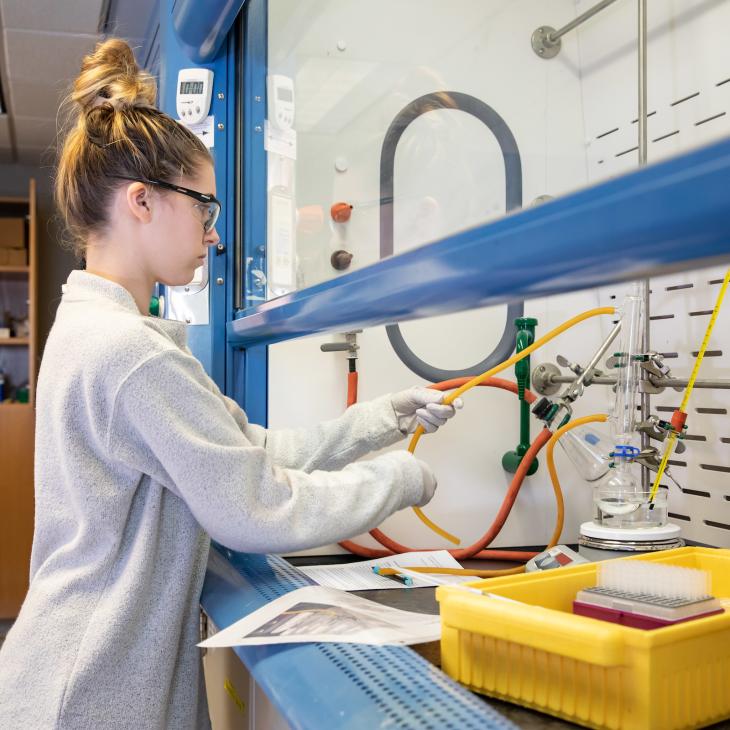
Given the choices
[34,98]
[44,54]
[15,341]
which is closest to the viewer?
[44,54]

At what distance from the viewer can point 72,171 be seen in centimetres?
128

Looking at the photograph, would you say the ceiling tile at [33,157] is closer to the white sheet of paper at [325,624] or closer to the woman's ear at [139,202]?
the woman's ear at [139,202]

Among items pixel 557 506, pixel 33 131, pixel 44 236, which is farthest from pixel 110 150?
pixel 44 236

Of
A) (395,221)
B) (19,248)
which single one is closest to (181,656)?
(395,221)

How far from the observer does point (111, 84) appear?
137 centimetres

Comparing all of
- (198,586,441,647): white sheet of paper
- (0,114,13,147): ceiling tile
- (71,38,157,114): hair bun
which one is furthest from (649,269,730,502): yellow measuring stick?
(0,114,13,147): ceiling tile

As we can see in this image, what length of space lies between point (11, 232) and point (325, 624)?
15.1 feet

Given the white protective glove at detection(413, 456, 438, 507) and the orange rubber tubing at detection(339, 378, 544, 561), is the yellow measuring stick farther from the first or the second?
the white protective glove at detection(413, 456, 438, 507)

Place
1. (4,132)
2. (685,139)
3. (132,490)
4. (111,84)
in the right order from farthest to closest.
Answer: (4,132) < (685,139) < (111,84) < (132,490)

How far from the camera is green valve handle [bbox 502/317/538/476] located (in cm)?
167

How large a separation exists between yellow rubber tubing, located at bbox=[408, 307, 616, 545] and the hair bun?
703 mm

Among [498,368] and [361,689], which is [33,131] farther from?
[361,689]

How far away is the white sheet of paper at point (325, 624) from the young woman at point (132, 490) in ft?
0.25

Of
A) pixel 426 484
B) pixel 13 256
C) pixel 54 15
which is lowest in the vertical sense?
pixel 426 484
